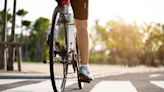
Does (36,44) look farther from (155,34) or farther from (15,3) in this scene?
(15,3)

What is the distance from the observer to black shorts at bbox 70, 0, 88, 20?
16.5 ft

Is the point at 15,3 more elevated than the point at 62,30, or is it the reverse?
the point at 15,3

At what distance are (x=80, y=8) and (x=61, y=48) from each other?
52 centimetres

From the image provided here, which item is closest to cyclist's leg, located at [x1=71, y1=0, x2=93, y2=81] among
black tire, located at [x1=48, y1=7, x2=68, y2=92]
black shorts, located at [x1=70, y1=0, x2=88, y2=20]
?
black shorts, located at [x1=70, y1=0, x2=88, y2=20]

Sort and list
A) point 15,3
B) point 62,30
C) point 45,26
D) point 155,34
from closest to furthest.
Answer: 1. point 62,30
2. point 15,3
3. point 155,34
4. point 45,26

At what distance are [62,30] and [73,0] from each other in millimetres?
375

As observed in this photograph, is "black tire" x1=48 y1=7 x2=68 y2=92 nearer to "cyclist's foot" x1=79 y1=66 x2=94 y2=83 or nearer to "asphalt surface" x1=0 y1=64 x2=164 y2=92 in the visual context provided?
"cyclist's foot" x1=79 y1=66 x2=94 y2=83

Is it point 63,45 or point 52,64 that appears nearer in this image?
point 52,64

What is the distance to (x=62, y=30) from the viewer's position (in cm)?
495

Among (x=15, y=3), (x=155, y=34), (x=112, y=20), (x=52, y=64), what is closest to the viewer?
(x=52, y=64)

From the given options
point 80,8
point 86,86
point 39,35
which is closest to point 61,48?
point 80,8

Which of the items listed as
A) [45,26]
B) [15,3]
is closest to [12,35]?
[15,3]

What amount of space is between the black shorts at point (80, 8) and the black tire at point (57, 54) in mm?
246

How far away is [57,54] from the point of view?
15.6ft
